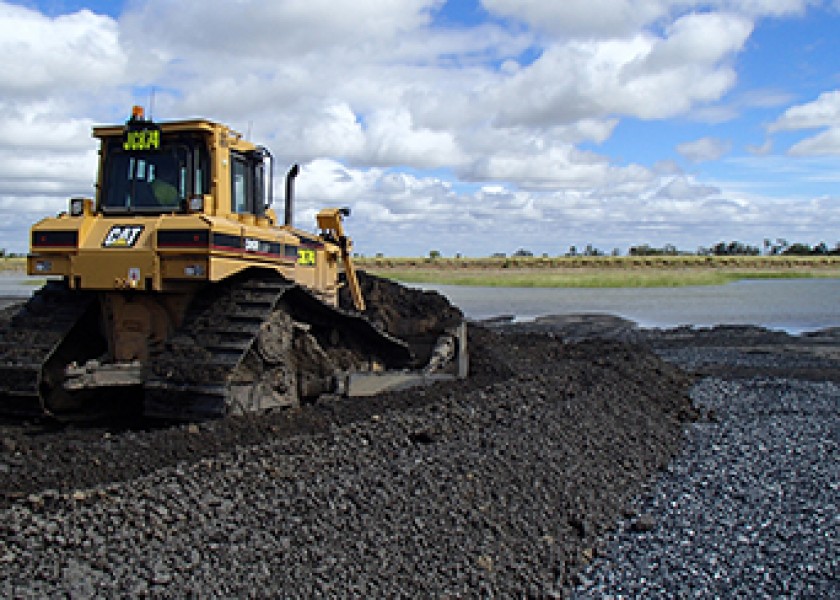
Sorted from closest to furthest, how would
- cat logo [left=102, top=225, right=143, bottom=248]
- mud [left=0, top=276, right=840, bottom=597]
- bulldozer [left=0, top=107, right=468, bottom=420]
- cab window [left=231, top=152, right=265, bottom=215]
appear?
mud [left=0, top=276, right=840, bottom=597], bulldozer [left=0, top=107, right=468, bottom=420], cat logo [left=102, top=225, right=143, bottom=248], cab window [left=231, top=152, right=265, bottom=215]

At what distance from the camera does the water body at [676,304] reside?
1161 inches

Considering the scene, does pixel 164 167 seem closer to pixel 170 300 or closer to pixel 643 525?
pixel 170 300

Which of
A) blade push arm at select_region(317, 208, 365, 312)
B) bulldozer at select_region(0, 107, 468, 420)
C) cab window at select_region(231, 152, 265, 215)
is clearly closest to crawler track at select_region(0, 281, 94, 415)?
bulldozer at select_region(0, 107, 468, 420)


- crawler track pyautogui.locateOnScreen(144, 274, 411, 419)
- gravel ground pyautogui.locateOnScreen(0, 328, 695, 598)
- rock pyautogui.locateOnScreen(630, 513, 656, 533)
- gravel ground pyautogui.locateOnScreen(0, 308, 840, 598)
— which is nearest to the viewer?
gravel ground pyautogui.locateOnScreen(0, 328, 695, 598)

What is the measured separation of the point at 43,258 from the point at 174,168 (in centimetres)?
159

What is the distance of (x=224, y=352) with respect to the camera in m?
8.16

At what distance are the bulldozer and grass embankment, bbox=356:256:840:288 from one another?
45337 mm

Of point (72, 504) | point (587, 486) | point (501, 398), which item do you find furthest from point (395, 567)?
point (501, 398)

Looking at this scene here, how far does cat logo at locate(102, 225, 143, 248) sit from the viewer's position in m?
8.49

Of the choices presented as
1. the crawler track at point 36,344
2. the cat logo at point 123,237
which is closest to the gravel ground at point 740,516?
the cat logo at point 123,237

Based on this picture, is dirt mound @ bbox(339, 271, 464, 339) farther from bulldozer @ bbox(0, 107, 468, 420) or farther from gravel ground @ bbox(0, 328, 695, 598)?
gravel ground @ bbox(0, 328, 695, 598)

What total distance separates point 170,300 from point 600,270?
65983 millimetres

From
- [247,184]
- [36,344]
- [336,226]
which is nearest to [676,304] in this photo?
[336,226]

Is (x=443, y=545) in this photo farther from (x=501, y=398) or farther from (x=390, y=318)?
(x=390, y=318)
